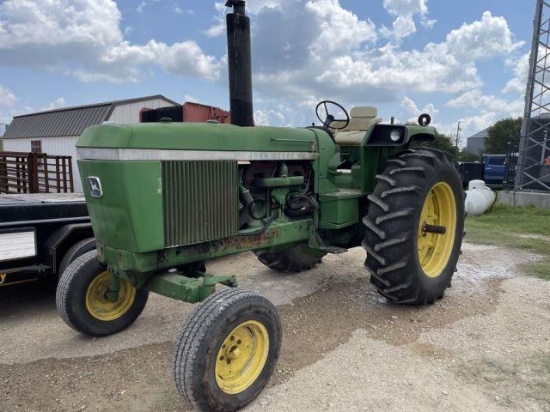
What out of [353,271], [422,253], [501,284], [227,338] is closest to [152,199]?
[227,338]

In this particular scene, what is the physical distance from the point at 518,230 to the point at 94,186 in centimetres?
805

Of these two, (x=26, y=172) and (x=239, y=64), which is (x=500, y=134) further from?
(x=239, y=64)

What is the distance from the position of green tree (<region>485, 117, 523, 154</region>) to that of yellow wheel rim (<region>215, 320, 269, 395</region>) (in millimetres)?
42577

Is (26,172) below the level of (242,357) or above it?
above

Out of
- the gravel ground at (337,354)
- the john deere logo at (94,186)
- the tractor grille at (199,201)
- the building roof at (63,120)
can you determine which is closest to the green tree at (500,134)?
the building roof at (63,120)

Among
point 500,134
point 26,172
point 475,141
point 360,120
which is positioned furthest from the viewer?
point 475,141

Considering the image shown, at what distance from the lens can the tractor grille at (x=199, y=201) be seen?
10.2 ft

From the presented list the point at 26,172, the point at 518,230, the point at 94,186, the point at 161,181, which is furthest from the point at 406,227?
the point at 26,172

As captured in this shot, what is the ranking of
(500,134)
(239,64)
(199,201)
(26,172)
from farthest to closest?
(500,134), (26,172), (239,64), (199,201)

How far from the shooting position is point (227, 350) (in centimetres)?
284

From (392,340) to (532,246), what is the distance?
4.51m

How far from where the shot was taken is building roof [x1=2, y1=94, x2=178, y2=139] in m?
19.3

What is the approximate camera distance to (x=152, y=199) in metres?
2.99

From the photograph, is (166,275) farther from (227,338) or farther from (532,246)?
(532,246)
